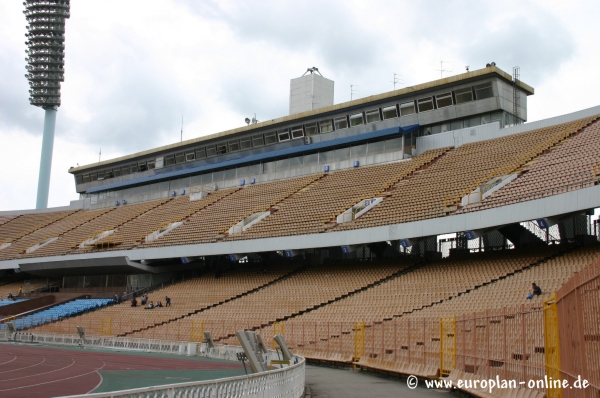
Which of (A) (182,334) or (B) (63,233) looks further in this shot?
(B) (63,233)

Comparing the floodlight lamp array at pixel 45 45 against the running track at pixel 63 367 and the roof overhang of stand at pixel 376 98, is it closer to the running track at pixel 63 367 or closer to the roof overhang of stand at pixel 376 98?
the roof overhang of stand at pixel 376 98

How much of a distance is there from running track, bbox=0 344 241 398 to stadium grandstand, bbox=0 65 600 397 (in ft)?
13.6

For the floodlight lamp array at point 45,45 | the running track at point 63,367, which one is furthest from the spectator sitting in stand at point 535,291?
the floodlight lamp array at point 45,45

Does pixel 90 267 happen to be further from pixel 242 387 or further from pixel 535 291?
pixel 242 387

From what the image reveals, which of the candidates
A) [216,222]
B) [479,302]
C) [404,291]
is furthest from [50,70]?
[479,302]

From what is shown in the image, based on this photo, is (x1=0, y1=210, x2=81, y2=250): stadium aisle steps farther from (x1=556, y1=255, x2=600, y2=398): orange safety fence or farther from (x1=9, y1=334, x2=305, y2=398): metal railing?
(x1=556, y1=255, x2=600, y2=398): orange safety fence

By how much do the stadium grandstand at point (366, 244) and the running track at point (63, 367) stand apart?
13.6ft

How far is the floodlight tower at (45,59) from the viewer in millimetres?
72125

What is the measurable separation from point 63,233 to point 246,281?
23404 millimetres

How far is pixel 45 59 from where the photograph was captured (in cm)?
7306

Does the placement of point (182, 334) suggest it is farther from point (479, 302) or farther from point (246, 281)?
point (479, 302)

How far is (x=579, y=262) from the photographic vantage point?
23.0 metres

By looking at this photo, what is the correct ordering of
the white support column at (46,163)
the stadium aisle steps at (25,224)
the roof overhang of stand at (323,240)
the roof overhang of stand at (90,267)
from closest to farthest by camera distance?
the roof overhang of stand at (323,240) → the roof overhang of stand at (90,267) → the stadium aisle steps at (25,224) → the white support column at (46,163)

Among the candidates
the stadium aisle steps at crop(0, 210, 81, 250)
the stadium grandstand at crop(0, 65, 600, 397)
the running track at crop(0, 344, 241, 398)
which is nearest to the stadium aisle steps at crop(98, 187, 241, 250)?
the stadium grandstand at crop(0, 65, 600, 397)
